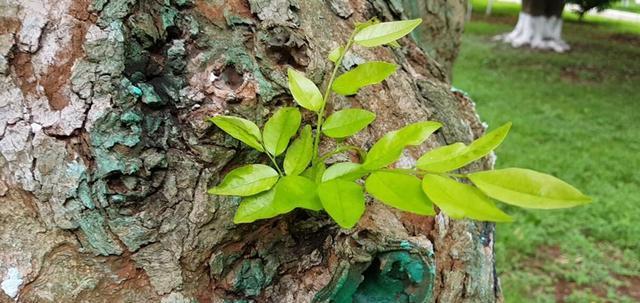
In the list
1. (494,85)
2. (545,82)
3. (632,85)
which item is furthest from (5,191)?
(632,85)

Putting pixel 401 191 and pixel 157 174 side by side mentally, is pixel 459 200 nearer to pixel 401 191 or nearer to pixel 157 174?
pixel 401 191

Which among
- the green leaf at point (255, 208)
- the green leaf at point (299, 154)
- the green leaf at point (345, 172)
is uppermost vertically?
the green leaf at point (345, 172)

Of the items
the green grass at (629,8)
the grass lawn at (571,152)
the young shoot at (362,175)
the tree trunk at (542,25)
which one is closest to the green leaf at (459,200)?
the young shoot at (362,175)

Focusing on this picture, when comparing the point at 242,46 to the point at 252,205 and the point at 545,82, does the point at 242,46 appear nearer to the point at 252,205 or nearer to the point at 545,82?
the point at 252,205

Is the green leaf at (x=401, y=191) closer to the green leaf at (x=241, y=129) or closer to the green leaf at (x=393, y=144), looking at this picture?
the green leaf at (x=393, y=144)

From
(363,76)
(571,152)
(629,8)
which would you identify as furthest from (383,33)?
(629,8)

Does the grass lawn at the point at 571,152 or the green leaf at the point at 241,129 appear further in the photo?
the grass lawn at the point at 571,152
